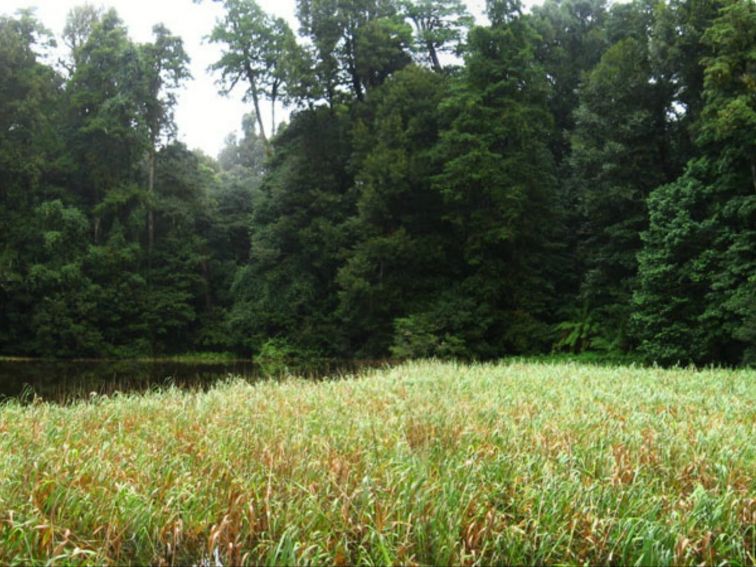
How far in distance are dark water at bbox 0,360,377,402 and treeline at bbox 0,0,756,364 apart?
75.8 inches

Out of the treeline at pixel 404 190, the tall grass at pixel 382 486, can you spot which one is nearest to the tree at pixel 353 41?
the treeline at pixel 404 190

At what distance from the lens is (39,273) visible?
929 inches

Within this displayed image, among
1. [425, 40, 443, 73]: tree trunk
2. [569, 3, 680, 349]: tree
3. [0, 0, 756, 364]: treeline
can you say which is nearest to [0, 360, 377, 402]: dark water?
[0, 0, 756, 364]: treeline

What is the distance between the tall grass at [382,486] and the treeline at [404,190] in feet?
35.8

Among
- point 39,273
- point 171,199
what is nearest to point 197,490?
point 39,273

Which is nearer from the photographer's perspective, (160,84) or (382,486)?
(382,486)

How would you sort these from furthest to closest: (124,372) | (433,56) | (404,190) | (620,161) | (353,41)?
(433,56), (353,41), (404,190), (124,372), (620,161)

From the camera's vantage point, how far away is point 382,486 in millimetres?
3908

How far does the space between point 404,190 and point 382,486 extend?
18446 millimetres

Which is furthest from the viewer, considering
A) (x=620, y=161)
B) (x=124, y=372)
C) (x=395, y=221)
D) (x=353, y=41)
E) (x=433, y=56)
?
(x=433, y=56)

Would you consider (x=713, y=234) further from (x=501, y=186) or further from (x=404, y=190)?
(x=404, y=190)

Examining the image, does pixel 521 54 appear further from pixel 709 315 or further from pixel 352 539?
pixel 352 539

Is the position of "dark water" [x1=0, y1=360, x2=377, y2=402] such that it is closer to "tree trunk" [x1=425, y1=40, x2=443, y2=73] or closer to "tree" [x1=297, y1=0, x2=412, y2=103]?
"tree" [x1=297, y1=0, x2=412, y2=103]

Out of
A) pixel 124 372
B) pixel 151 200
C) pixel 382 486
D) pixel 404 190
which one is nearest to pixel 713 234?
pixel 404 190
